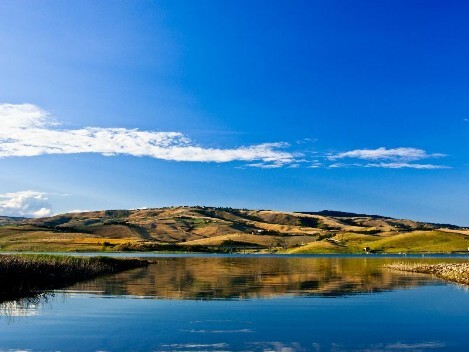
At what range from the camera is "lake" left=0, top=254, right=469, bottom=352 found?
29.5 metres

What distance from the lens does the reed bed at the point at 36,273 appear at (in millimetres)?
53781

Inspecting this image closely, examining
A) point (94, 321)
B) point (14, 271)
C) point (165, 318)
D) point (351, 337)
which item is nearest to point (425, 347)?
point (351, 337)

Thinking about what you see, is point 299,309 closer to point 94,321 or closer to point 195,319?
point 195,319

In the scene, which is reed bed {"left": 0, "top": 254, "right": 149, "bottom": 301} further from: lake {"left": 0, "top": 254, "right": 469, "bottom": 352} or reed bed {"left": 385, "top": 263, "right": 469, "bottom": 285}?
reed bed {"left": 385, "top": 263, "right": 469, "bottom": 285}

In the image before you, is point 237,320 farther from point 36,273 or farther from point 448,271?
point 448,271

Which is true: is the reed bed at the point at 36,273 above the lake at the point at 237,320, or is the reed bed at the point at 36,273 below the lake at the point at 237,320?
above

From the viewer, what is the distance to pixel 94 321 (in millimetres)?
37406

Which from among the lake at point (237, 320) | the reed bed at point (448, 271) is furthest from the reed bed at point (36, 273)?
the reed bed at point (448, 271)

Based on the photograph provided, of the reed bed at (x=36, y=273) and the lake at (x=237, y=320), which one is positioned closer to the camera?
the lake at (x=237, y=320)

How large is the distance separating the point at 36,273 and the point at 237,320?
114 feet

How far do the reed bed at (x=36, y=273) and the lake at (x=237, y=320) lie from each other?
3.73 metres

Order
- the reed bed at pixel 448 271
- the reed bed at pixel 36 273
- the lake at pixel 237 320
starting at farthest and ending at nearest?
the reed bed at pixel 448 271 → the reed bed at pixel 36 273 → the lake at pixel 237 320

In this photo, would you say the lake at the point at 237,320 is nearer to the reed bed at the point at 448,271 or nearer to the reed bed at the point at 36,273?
the reed bed at the point at 36,273

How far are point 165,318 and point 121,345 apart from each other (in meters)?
10.2
